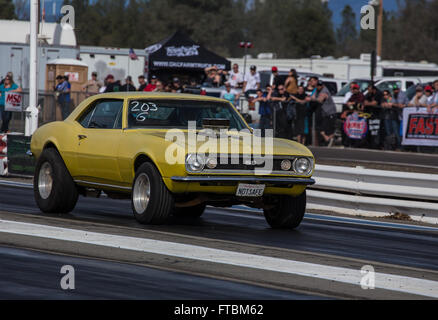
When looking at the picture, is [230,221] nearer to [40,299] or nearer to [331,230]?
[331,230]

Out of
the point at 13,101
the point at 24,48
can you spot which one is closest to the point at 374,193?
the point at 13,101

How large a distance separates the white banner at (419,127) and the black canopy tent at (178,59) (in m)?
15.7

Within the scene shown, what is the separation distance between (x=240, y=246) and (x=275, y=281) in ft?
6.15

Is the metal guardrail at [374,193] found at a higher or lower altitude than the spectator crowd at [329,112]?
lower

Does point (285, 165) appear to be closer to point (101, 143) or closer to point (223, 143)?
point (223, 143)

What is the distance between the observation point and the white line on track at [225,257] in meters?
7.32

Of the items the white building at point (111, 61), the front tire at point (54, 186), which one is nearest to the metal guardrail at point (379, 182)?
the front tire at point (54, 186)

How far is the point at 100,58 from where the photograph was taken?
41.2m

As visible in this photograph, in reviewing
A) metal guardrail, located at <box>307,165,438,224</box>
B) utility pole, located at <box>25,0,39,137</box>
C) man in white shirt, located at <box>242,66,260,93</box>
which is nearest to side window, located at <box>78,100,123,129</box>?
metal guardrail, located at <box>307,165,438,224</box>

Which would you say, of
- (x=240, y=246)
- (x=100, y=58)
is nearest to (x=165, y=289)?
(x=240, y=246)

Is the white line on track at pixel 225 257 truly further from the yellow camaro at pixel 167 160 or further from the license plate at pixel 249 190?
the license plate at pixel 249 190

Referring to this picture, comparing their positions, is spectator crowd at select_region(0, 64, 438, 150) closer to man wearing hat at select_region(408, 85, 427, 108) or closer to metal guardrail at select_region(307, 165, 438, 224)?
man wearing hat at select_region(408, 85, 427, 108)

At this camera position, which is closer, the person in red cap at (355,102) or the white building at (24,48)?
the person in red cap at (355,102)

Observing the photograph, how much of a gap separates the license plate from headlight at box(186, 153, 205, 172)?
50 centimetres
